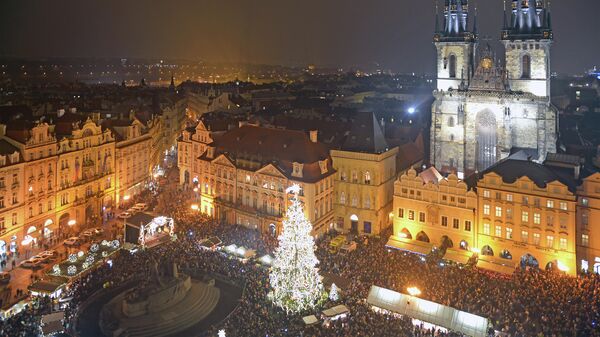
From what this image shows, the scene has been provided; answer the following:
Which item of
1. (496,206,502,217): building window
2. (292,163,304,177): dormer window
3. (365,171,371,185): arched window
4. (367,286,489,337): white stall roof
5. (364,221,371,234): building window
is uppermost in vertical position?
(292,163,304,177): dormer window

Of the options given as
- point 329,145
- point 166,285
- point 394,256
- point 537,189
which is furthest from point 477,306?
point 329,145

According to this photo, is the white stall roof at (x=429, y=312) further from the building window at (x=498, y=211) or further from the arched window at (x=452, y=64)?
the arched window at (x=452, y=64)

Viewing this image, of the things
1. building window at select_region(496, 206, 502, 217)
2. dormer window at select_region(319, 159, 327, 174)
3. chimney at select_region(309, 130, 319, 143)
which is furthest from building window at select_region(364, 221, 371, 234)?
building window at select_region(496, 206, 502, 217)

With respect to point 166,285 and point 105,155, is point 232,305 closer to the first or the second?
point 166,285

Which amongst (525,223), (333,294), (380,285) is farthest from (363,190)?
(333,294)

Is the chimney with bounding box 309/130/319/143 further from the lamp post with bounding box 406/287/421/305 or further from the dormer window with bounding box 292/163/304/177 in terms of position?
the lamp post with bounding box 406/287/421/305

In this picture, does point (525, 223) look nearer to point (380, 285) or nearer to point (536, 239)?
point (536, 239)

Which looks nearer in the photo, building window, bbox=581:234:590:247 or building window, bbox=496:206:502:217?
building window, bbox=581:234:590:247
